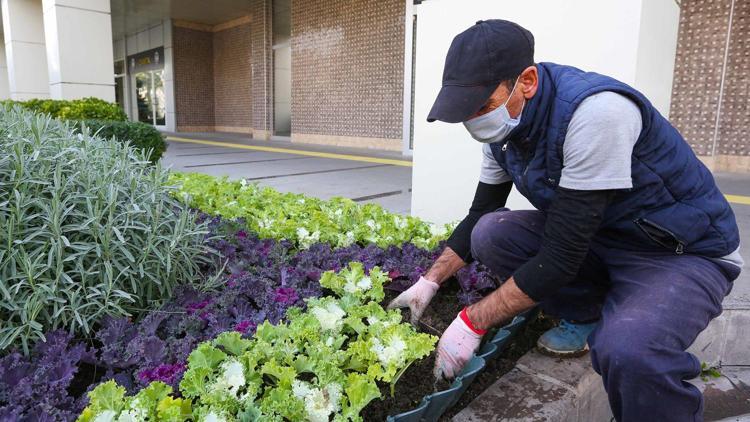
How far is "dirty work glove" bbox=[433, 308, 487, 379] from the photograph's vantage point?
5.44ft

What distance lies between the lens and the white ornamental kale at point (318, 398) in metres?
1.26

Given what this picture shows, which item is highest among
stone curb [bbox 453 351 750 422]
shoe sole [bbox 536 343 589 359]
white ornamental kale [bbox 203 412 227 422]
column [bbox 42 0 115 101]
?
column [bbox 42 0 115 101]

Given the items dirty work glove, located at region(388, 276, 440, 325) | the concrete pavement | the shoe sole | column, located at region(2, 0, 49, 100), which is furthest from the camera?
column, located at region(2, 0, 49, 100)

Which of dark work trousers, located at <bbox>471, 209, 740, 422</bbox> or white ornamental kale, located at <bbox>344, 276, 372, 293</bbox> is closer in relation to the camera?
dark work trousers, located at <bbox>471, 209, 740, 422</bbox>

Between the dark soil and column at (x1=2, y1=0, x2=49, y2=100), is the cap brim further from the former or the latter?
column at (x1=2, y1=0, x2=49, y2=100)

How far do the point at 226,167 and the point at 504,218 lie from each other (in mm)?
6343

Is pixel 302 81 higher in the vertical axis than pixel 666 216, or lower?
higher

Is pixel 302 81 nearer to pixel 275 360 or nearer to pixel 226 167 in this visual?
pixel 226 167

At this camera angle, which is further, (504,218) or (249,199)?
(249,199)

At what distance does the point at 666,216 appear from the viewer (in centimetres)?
156

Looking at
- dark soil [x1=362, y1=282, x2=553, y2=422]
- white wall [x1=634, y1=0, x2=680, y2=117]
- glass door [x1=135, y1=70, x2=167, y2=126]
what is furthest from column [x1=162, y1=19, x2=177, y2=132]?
dark soil [x1=362, y1=282, x2=553, y2=422]

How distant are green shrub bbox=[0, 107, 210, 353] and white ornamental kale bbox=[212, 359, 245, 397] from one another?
52cm

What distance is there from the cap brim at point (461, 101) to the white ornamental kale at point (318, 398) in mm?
830

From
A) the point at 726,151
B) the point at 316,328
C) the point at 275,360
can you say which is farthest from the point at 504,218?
the point at 726,151
